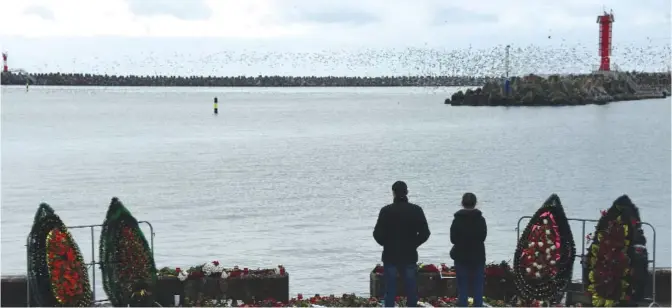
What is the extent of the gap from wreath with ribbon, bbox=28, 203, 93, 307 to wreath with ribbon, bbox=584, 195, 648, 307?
637 centimetres

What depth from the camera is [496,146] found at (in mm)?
75438

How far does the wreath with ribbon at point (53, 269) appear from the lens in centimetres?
1265

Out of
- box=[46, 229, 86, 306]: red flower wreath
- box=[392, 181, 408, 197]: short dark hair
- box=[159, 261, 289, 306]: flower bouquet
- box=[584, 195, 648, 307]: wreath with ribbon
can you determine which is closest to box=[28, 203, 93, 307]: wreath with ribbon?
box=[46, 229, 86, 306]: red flower wreath

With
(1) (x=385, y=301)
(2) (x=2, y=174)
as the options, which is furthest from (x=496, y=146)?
(1) (x=385, y=301)

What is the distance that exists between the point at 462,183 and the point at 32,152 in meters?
34.1

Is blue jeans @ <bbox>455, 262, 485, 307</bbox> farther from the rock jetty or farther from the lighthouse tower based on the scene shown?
the lighthouse tower

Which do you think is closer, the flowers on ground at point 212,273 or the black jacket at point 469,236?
the black jacket at point 469,236

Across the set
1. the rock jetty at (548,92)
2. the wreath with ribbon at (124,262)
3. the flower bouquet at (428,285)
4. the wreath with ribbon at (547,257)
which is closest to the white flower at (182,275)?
the wreath with ribbon at (124,262)

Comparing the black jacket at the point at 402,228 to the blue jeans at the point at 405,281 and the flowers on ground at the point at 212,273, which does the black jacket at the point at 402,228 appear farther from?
the flowers on ground at the point at 212,273

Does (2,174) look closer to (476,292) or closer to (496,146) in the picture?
(496,146)

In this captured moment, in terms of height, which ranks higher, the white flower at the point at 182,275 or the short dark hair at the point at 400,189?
the short dark hair at the point at 400,189

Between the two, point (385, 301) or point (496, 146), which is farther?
point (496, 146)

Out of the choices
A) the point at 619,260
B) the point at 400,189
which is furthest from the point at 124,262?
the point at 619,260

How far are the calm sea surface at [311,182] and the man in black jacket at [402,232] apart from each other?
824 cm
